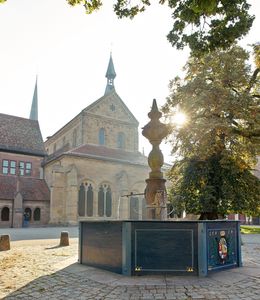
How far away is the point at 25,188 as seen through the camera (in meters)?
35.0

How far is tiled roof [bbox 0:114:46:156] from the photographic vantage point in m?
37.4

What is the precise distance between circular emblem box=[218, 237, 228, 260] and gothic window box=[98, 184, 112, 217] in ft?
101

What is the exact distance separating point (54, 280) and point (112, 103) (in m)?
40.6

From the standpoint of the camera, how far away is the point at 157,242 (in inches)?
268

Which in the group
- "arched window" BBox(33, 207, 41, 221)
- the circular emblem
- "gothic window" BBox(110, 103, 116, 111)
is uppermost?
"gothic window" BBox(110, 103, 116, 111)

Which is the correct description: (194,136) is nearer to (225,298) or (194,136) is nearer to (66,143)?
(225,298)

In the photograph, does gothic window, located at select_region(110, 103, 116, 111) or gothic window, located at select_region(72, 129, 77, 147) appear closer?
gothic window, located at select_region(72, 129, 77, 147)

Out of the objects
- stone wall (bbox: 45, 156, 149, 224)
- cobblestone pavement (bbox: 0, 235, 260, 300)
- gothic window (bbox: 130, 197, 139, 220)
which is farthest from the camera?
gothic window (bbox: 130, 197, 139, 220)

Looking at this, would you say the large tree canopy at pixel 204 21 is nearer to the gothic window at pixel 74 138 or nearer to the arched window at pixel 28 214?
the arched window at pixel 28 214

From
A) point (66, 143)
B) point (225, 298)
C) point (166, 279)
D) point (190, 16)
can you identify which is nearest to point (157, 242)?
point (166, 279)

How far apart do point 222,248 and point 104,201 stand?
31240mm

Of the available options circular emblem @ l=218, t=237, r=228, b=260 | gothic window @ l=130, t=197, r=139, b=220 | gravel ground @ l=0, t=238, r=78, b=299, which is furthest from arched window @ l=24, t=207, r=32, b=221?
circular emblem @ l=218, t=237, r=228, b=260

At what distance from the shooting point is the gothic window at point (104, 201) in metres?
37.5

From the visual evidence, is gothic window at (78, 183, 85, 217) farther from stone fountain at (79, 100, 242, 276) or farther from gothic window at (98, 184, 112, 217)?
stone fountain at (79, 100, 242, 276)
